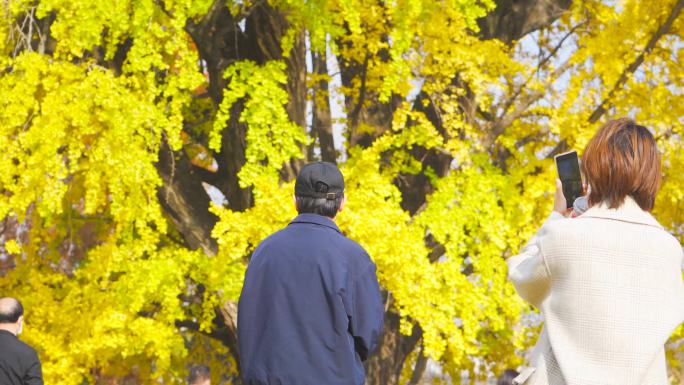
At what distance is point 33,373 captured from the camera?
467cm

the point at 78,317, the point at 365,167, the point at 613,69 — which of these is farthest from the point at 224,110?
the point at 613,69

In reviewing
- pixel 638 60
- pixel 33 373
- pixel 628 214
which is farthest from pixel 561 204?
pixel 638 60

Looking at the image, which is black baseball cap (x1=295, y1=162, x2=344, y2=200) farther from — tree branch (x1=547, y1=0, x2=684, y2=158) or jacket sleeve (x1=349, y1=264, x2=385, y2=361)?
tree branch (x1=547, y1=0, x2=684, y2=158)

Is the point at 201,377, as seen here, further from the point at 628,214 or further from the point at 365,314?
the point at 628,214

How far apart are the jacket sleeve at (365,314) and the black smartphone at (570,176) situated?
0.78 metres

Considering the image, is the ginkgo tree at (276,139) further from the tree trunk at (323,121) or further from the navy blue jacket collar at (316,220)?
the navy blue jacket collar at (316,220)

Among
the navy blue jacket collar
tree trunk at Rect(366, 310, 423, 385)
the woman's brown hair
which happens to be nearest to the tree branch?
tree trunk at Rect(366, 310, 423, 385)

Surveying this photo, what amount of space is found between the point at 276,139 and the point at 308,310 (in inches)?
199

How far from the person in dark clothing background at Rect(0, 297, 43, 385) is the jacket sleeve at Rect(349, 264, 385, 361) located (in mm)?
2441

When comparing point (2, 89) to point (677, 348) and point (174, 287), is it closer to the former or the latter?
point (174, 287)

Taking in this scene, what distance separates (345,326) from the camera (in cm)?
291

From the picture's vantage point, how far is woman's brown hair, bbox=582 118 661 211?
7.61 ft

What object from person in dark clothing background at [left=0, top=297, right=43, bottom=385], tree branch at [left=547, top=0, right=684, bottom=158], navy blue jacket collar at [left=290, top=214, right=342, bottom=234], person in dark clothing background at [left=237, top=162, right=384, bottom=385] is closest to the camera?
person in dark clothing background at [left=237, top=162, right=384, bottom=385]

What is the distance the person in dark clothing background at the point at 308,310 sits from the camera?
289 centimetres
